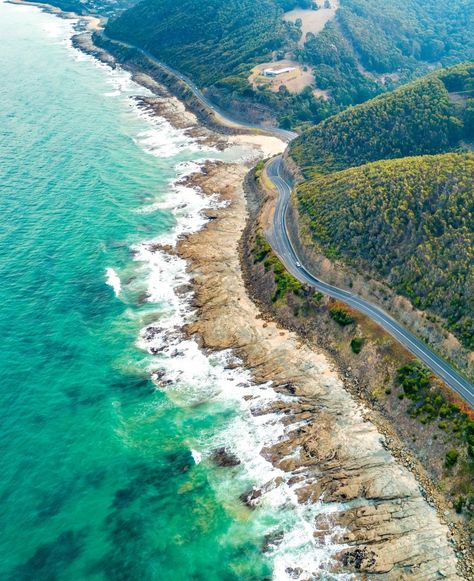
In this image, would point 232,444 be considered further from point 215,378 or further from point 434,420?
point 434,420

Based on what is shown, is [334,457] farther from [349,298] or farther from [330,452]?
[349,298]

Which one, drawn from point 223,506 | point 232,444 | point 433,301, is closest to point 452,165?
point 433,301

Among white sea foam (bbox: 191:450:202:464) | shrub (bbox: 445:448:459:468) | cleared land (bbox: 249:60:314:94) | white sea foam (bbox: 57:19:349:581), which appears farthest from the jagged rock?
cleared land (bbox: 249:60:314:94)

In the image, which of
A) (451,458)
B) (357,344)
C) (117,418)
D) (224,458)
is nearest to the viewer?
(451,458)

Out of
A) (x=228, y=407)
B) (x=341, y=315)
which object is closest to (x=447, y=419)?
(x=341, y=315)

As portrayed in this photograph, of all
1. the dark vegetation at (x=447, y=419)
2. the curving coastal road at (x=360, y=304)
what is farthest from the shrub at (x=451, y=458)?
the curving coastal road at (x=360, y=304)
